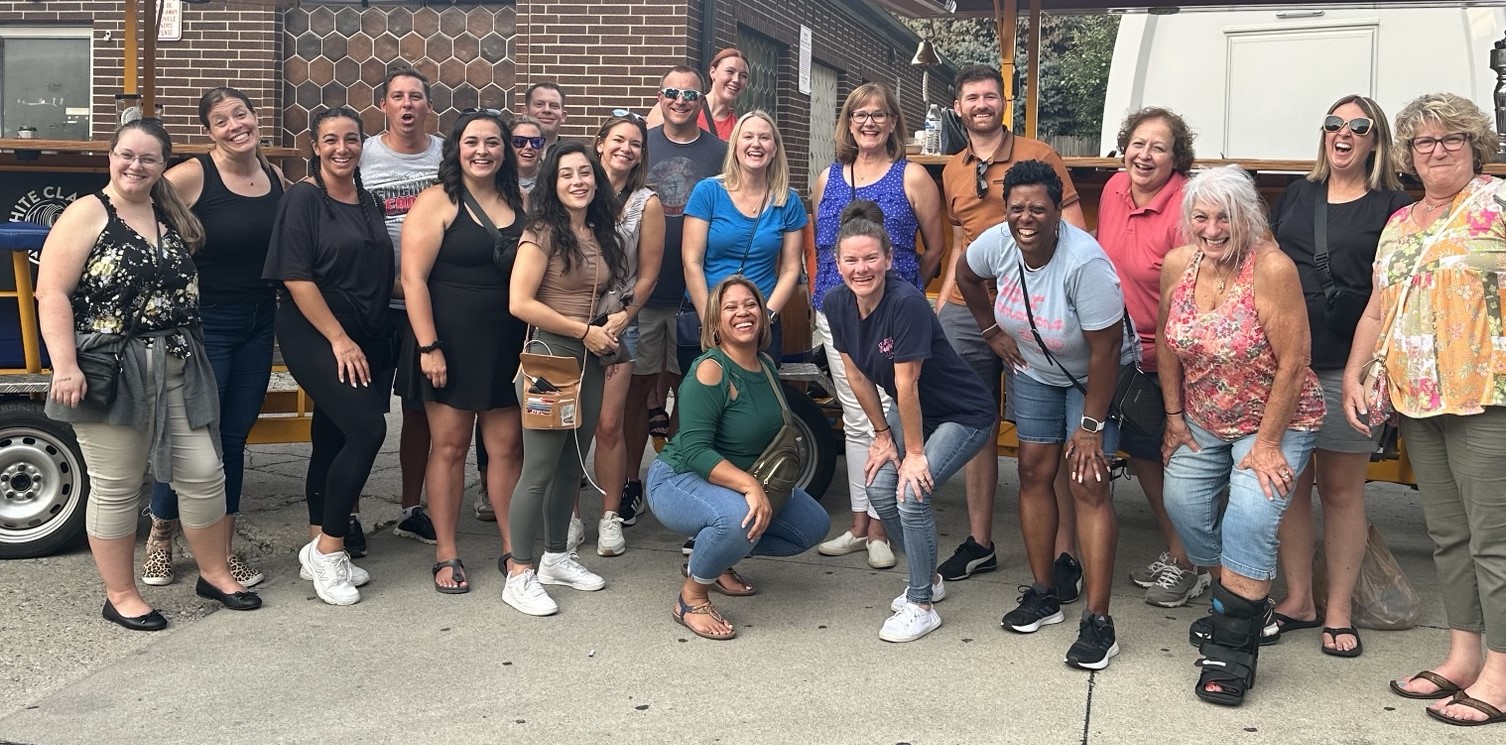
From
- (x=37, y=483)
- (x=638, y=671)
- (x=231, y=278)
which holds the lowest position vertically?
(x=638, y=671)

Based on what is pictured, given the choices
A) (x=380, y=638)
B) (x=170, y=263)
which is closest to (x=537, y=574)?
(x=380, y=638)

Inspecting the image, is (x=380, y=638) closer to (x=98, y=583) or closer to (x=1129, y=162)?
(x=98, y=583)

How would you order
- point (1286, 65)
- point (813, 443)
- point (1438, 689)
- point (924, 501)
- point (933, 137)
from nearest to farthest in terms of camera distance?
point (1438, 689) < point (924, 501) < point (813, 443) < point (933, 137) < point (1286, 65)

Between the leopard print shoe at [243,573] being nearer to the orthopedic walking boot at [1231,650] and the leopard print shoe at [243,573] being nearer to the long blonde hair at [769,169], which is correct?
the long blonde hair at [769,169]

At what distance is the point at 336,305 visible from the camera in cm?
522

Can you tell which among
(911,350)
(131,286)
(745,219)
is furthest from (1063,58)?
(131,286)

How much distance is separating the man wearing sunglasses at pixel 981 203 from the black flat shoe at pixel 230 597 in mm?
2530

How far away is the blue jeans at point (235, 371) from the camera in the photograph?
528cm

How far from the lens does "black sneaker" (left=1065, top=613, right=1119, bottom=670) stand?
14.8ft

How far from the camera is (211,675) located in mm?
4418

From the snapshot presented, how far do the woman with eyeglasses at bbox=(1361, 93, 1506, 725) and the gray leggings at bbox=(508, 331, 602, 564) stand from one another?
2566 millimetres

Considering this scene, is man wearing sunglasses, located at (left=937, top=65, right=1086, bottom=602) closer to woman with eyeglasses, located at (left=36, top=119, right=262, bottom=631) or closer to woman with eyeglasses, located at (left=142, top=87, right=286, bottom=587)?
woman with eyeglasses, located at (left=142, top=87, right=286, bottom=587)

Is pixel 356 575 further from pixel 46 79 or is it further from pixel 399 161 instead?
pixel 46 79

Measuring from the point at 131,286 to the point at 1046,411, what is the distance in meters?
3.04
